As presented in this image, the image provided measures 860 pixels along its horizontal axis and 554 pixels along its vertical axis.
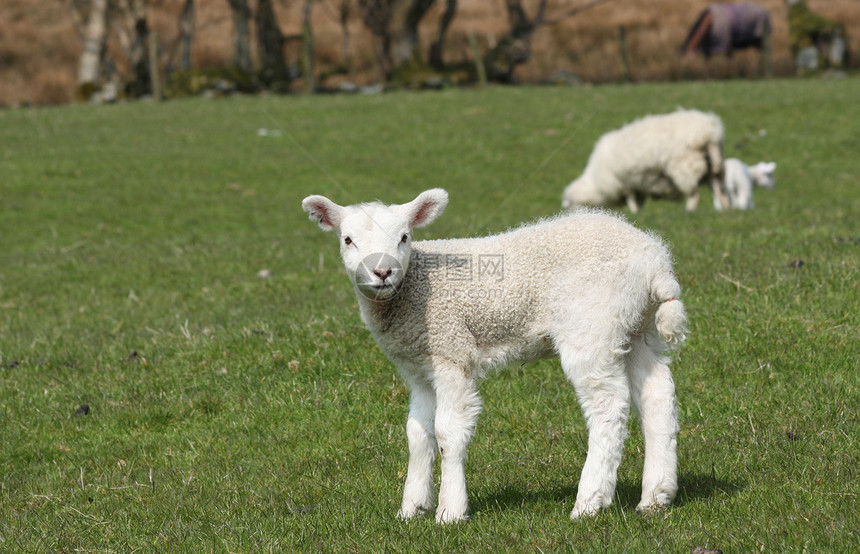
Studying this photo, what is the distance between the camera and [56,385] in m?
7.38

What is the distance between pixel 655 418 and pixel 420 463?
1.20 m

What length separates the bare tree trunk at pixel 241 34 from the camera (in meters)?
40.4

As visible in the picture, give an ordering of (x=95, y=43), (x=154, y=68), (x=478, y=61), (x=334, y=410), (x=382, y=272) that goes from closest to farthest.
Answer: (x=382, y=272)
(x=334, y=410)
(x=154, y=68)
(x=478, y=61)
(x=95, y=43)

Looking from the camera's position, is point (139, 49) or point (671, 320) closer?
point (671, 320)

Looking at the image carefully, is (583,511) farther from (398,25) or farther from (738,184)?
(398,25)

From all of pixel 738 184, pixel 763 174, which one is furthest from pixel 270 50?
pixel 738 184

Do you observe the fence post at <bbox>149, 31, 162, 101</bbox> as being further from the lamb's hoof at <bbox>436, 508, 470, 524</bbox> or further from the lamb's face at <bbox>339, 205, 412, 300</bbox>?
the lamb's hoof at <bbox>436, 508, 470, 524</bbox>

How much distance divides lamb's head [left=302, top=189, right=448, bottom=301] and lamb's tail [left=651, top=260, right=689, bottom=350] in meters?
1.13

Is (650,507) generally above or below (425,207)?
below

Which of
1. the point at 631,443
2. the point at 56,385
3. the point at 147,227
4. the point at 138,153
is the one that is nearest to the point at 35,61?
the point at 138,153

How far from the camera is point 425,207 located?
486cm

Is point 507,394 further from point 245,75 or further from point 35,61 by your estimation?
point 35,61

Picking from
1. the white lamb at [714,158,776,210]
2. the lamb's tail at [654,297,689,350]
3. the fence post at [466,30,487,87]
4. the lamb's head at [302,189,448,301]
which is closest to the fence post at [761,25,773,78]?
the fence post at [466,30,487,87]

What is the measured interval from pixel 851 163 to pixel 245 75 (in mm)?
23817
